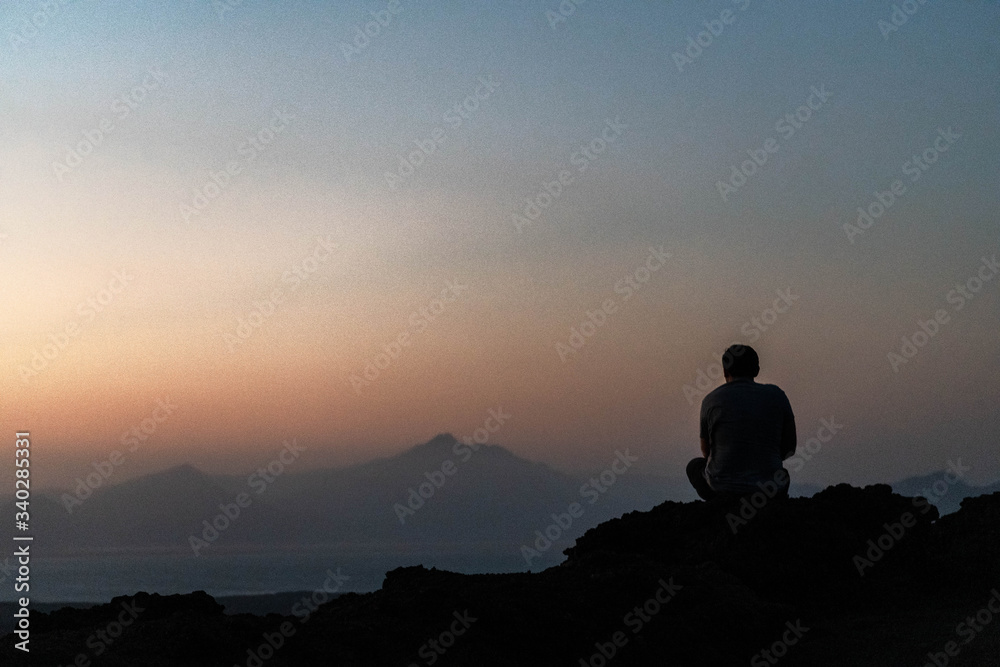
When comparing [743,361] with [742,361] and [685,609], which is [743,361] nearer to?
[742,361]

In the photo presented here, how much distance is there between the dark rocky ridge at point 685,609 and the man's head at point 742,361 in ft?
4.55

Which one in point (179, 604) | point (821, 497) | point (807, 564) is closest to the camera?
point (179, 604)

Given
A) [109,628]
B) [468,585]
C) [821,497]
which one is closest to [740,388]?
[821,497]

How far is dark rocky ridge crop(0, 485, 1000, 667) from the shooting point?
279 inches

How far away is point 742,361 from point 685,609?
10.0 ft

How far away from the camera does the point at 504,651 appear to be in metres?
7.43

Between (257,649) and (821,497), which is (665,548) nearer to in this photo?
(821,497)

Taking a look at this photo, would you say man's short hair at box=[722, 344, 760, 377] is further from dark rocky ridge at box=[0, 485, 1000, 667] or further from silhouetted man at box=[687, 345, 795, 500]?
dark rocky ridge at box=[0, 485, 1000, 667]

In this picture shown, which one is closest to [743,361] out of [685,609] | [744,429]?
[744,429]

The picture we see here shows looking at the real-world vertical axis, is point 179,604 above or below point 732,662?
below

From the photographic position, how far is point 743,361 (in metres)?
9.97

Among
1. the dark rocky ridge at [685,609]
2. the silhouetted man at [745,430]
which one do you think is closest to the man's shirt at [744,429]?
the silhouetted man at [745,430]

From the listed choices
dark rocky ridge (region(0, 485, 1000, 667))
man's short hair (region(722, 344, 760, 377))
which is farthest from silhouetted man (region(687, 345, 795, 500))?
dark rocky ridge (region(0, 485, 1000, 667))

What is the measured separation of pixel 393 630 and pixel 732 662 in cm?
270
